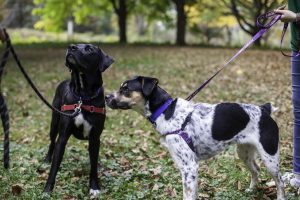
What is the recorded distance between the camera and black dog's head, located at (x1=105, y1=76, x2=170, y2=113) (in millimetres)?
4930

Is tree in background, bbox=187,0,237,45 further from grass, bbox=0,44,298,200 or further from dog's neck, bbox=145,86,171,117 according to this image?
dog's neck, bbox=145,86,171,117

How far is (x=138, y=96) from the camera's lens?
195 inches

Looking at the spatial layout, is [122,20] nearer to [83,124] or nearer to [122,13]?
[122,13]

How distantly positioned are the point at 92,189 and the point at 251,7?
2140 cm

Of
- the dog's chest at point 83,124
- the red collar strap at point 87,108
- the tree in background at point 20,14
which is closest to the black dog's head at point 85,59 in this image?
the red collar strap at point 87,108

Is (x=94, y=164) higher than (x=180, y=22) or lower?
lower

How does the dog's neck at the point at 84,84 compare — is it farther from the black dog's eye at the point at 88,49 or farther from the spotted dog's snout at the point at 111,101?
the spotted dog's snout at the point at 111,101

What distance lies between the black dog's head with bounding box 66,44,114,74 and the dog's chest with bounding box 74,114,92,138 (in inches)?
21.9

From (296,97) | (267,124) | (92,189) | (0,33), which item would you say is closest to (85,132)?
(92,189)

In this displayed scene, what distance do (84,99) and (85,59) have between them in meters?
0.50

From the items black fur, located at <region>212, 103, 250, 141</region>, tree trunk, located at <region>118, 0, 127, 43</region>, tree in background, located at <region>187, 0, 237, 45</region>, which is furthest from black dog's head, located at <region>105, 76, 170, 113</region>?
tree trunk, located at <region>118, 0, 127, 43</region>

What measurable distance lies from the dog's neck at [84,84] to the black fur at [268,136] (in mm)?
2041

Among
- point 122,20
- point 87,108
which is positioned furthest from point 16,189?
point 122,20

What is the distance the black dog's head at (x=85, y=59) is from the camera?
213 inches
